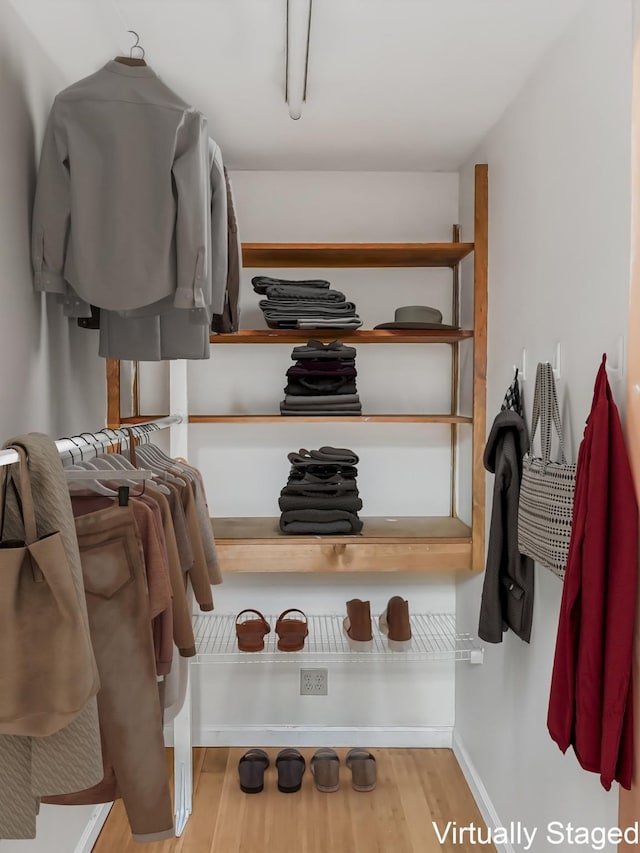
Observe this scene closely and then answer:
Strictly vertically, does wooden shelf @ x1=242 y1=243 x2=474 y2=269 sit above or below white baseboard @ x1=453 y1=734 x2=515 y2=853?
above

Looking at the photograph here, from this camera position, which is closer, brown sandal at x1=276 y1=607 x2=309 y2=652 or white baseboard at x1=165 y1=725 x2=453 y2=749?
brown sandal at x1=276 y1=607 x2=309 y2=652

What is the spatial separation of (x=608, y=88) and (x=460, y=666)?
2181mm

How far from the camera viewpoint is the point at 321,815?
2.40 meters

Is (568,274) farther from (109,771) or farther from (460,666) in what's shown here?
(460,666)

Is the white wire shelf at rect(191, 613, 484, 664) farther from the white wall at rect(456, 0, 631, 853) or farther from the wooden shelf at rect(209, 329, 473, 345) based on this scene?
the wooden shelf at rect(209, 329, 473, 345)

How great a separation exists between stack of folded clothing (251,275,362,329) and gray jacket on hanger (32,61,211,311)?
1.03 m

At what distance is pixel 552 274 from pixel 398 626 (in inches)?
55.8

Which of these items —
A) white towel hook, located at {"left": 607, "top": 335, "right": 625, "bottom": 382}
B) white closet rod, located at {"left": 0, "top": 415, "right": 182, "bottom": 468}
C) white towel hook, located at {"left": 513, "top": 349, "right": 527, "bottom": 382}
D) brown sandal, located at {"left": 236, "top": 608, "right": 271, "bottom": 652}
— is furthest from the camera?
brown sandal, located at {"left": 236, "top": 608, "right": 271, "bottom": 652}

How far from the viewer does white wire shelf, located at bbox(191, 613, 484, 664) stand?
102 inches

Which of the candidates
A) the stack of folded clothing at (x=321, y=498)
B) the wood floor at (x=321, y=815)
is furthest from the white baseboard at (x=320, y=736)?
the stack of folded clothing at (x=321, y=498)

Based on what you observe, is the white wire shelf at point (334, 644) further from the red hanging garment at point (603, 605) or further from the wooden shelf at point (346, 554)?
the red hanging garment at point (603, 605)

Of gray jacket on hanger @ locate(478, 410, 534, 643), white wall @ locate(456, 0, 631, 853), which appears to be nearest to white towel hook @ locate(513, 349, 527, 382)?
white wall @ locate(456, 0, 631, 853)

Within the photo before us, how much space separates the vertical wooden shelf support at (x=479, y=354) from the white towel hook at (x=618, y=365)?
41.9 inches

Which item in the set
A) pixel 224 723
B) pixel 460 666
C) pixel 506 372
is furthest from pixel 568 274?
pixel 224 723
